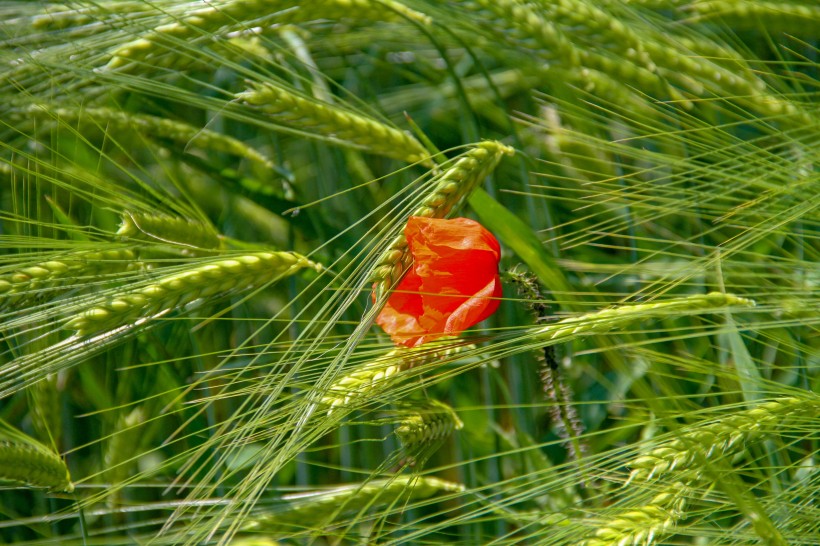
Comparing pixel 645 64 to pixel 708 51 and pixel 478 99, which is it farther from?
pixel 478 99

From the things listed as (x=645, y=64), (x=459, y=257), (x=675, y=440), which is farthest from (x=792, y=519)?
(x=645, y=64)

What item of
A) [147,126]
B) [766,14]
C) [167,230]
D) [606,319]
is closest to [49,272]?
[167,230]

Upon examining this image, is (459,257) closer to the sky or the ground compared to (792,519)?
closer to the sky

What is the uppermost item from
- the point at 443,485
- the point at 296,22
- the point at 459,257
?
the point at 296,22

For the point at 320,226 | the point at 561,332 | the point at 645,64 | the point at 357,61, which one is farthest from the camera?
the point at 357,61

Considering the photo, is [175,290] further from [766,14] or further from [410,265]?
[766,14]

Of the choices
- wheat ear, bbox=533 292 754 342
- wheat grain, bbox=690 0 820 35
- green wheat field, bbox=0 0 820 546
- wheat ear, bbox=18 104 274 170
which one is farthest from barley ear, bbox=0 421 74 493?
wheat grain, bbox=690 0 820 35

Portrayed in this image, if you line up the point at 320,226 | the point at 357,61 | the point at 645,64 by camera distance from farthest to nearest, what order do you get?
the point at 357,61
the point at 320,226
the point at 645,64

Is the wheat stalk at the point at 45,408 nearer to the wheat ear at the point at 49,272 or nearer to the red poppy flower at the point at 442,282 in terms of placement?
the wheat ear at the point at 49,272
